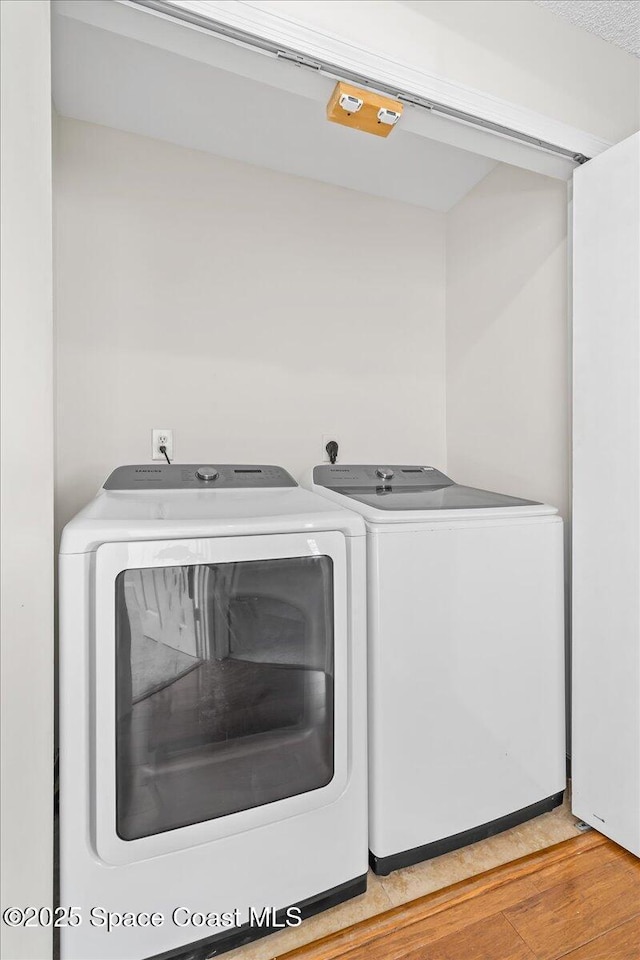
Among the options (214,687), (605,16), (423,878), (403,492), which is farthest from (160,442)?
(605,16)


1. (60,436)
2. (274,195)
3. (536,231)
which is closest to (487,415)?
(536,231)

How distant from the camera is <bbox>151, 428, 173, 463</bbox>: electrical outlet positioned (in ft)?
6.31

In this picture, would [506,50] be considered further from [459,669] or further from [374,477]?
[459,669]

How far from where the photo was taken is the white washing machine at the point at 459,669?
1.30 metres

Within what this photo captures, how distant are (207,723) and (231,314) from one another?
1.55 meters

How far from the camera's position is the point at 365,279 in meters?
2.28

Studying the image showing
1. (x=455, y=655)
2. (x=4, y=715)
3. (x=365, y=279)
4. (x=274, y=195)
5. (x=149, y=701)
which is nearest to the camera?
(x=4, y=715)

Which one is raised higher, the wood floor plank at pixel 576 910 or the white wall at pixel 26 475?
the white wall at pixel 26 475

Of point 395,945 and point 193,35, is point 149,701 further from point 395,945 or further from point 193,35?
point 193,35

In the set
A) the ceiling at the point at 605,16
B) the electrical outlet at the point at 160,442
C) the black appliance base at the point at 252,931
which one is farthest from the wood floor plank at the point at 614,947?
the ceiling at the point at 605,16

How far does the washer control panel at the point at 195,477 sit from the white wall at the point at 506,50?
1240 millimetres

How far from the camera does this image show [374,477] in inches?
76.6

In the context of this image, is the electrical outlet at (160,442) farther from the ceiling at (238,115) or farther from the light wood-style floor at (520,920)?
the light wood-style floor at (520,920)

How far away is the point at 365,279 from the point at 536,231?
74cm
